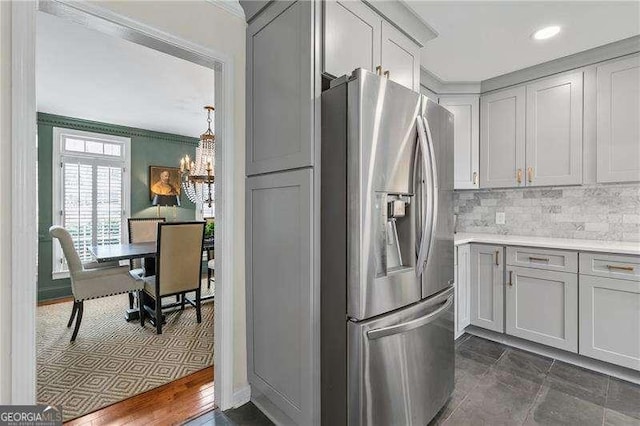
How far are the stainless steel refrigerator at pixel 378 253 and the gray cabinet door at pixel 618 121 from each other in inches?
71.2

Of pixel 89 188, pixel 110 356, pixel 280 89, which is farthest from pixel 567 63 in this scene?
pixel 89 188

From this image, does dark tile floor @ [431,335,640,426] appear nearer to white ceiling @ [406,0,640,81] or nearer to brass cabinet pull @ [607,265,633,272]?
brass cabinet pull @ [607,265,633,272]

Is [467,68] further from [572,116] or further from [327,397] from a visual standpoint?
[327,397]

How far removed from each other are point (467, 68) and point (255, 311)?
2.79 metres

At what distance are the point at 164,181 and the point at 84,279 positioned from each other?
274 centimetres

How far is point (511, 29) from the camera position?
213 centimetres

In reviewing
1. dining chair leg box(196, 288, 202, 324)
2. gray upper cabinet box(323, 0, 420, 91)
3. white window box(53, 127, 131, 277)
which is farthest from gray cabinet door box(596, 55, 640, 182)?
white window box(53, 127, 131, 277)

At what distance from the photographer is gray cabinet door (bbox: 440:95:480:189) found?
10.2 ft

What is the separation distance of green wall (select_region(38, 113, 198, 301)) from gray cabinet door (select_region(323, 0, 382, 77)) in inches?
181

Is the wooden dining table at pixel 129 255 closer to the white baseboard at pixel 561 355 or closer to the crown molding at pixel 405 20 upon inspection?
the crown molding at pixel 405 20

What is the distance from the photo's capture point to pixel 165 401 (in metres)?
1.90

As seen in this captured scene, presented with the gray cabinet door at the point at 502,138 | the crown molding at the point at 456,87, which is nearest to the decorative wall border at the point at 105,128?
the crown molding at the point at 456,87

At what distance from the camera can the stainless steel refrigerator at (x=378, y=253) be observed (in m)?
1.30

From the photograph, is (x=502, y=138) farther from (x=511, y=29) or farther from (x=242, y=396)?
(x=242, y=396)
